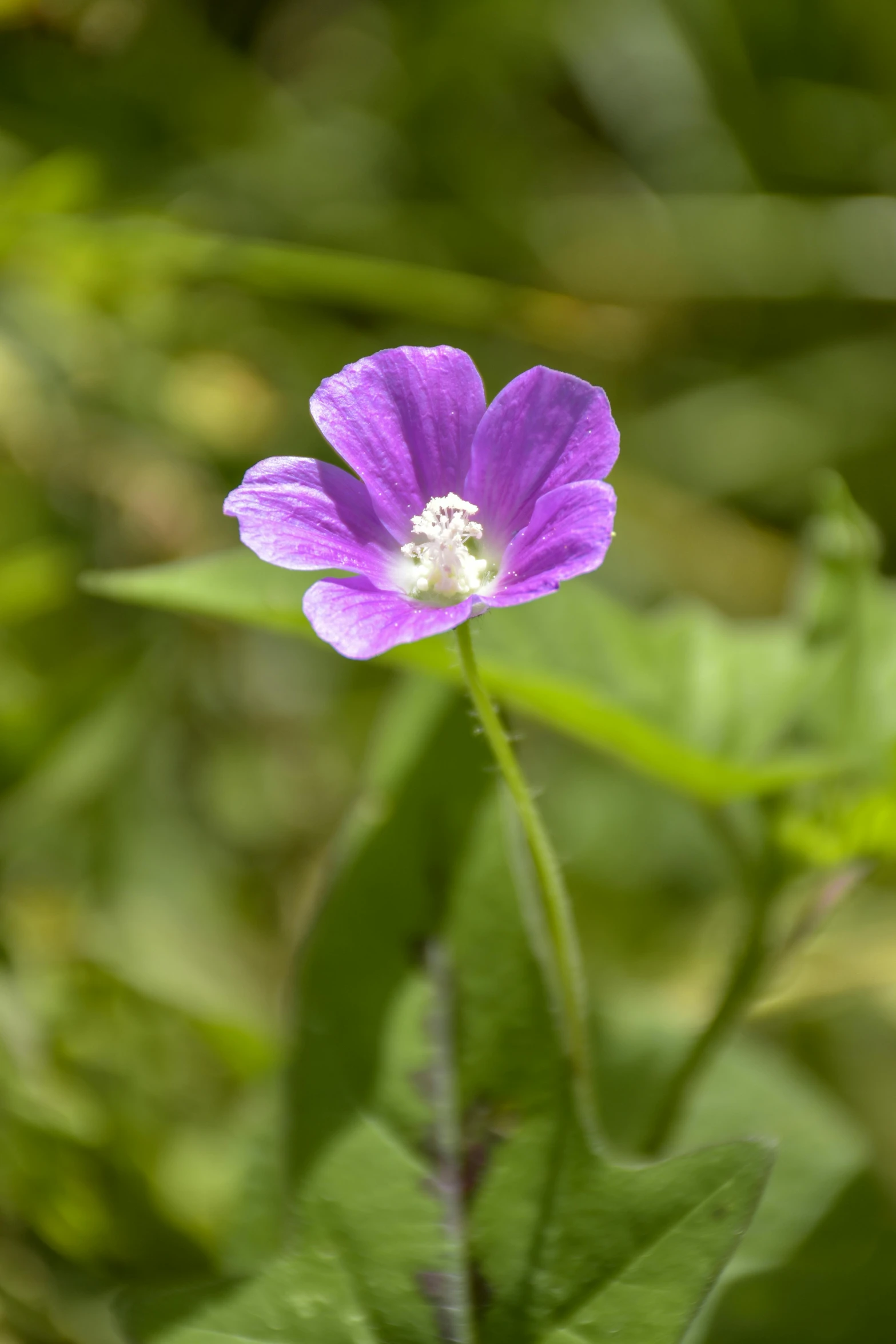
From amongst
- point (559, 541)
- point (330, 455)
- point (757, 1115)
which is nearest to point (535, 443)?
point (559, 541)

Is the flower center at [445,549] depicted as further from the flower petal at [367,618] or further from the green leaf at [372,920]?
the green leaf at [372,920]

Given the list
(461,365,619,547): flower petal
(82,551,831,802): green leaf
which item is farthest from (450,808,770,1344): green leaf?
(461,365,619,547): flower petal

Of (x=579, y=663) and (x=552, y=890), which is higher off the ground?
(x=579, y=663)

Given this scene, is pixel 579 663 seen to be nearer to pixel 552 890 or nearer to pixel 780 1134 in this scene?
pixel 552 890

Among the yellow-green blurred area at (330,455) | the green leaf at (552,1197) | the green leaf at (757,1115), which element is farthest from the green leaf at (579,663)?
the green leaf at (757,1115)

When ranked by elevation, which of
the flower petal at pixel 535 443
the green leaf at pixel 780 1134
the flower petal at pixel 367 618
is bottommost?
the green leaf at pixel 780 1134

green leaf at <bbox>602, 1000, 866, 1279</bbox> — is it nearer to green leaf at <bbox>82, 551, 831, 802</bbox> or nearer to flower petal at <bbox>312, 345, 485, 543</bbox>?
green leaf at <bbox>82, 551, 831, 802</bbox>
